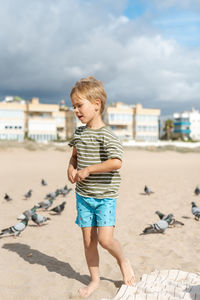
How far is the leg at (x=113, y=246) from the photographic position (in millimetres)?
3457

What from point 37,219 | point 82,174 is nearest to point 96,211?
point 82,174

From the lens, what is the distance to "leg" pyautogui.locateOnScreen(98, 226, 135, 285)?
3.46 metres

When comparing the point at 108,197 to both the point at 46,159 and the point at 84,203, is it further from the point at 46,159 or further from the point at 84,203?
the point at 46,159

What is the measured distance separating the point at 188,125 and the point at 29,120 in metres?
70.1

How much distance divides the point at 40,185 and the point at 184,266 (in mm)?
11043

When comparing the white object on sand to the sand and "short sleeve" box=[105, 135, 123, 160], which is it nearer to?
the sand

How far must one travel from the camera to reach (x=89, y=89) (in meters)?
3.45

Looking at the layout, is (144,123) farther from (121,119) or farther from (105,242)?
(105,242)

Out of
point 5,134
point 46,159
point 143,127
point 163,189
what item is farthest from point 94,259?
point 143,127

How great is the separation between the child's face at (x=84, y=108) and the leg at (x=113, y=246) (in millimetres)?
1231

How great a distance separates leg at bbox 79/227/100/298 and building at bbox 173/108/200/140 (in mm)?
111261

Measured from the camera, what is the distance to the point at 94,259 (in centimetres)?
373

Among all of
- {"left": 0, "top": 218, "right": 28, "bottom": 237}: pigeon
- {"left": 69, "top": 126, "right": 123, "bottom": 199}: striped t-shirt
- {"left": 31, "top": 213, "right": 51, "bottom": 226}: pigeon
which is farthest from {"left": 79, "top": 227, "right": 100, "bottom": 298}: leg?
{"left": 31, "top": 213, "right": 51, "bottom": 226}: pigeon

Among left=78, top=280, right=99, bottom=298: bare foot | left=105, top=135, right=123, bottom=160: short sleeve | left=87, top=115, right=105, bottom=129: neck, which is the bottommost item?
left=78, top=280, right=99, bottom=298: bare foot
